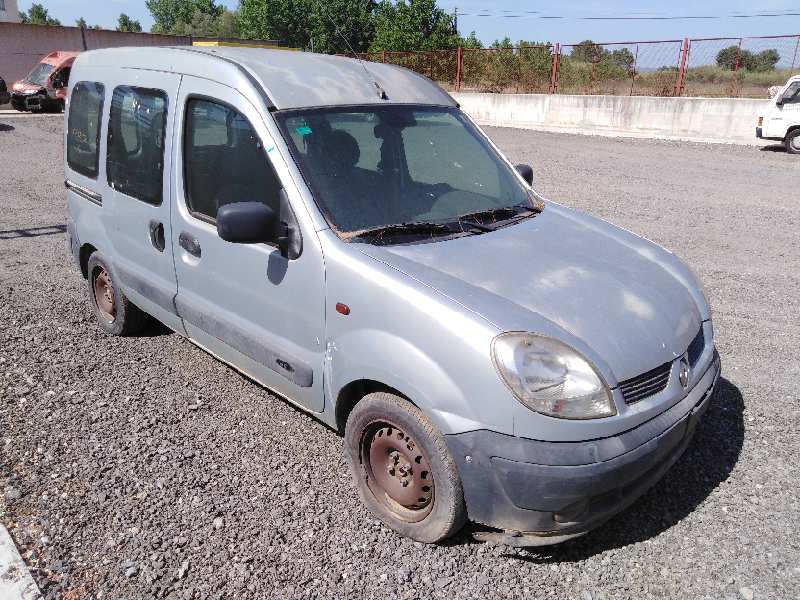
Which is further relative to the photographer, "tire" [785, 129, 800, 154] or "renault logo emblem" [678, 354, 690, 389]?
"tire" [785, 129, 800, 154]

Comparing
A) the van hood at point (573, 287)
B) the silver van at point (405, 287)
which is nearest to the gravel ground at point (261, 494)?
the silver van at point (405, 287)

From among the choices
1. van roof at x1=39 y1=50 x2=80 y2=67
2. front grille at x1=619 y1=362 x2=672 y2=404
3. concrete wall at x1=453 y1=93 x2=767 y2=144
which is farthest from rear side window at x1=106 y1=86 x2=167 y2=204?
van roof at x1=39 y1=50 x2=80 y2=67

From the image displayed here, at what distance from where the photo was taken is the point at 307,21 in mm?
68000

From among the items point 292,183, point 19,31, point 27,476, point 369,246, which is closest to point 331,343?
point 369,246

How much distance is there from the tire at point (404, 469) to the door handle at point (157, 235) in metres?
1.77

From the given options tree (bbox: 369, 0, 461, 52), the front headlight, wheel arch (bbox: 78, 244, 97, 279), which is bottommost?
wheel arch (bbox: 78, 244, 97, 279)

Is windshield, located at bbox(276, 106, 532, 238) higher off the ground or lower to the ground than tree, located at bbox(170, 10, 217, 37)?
lower

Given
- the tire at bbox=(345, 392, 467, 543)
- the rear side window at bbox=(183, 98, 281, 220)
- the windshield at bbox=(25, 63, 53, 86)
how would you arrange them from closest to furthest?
1. the tire at bbox=(345, 392, 467, 543)
2. the rear side window at bbox=(183, 98, 281, 220)
3. the windshield at bbox=(25, 63, 53, 86)

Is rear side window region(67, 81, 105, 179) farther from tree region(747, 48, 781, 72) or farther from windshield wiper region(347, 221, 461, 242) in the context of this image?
tree region(747, 48, 781, 72)

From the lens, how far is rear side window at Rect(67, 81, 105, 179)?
4438 mm

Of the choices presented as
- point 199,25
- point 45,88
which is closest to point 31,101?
point 45,88

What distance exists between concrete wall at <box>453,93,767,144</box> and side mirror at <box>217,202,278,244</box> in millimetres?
19079

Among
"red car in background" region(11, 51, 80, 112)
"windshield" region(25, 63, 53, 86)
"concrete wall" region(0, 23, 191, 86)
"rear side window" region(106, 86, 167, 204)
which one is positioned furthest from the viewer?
"concrete wall" region(0, 23, 191, 86)

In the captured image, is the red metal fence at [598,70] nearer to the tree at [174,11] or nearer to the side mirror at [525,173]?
the side mirror at [525,173]
